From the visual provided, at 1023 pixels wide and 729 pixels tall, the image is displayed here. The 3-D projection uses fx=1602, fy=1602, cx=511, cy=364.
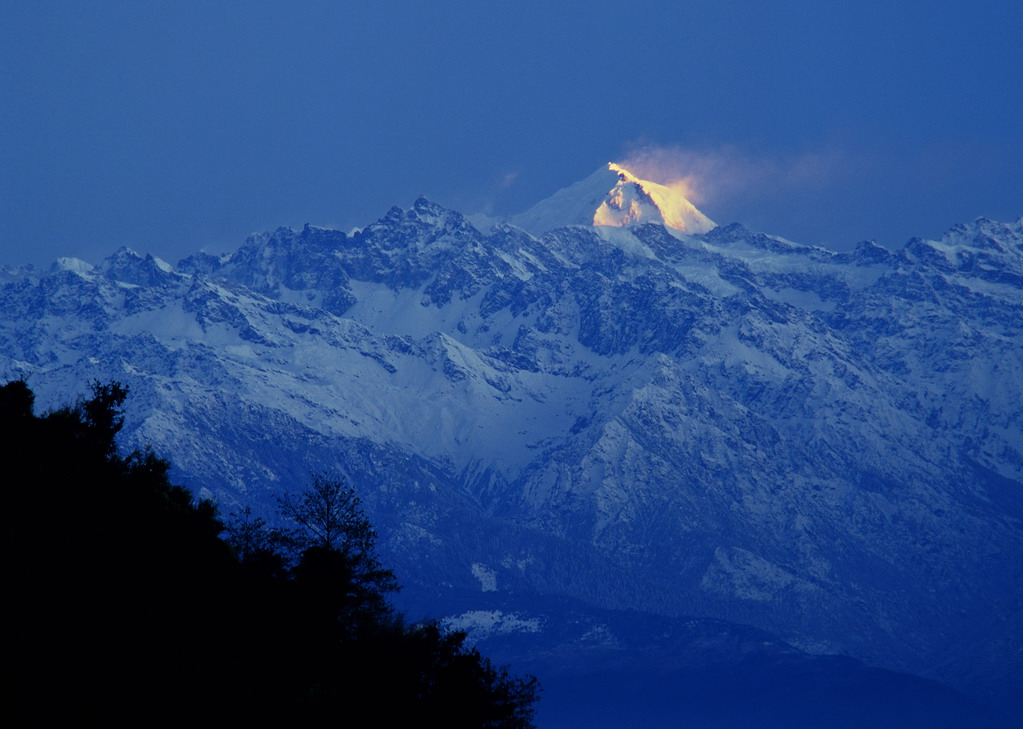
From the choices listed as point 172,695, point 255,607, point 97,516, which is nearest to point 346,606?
point 255,607

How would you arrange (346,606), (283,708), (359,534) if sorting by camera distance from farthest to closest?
(359,534)
(346,606)
(283,708)

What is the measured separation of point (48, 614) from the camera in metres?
64.4

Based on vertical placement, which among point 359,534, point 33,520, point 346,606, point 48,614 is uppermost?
point 359,534

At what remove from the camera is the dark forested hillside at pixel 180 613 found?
208 feet

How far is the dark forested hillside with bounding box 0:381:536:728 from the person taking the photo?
63312 millimetres

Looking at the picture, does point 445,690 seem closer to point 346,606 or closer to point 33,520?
point 346,606

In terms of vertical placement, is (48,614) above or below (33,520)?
below

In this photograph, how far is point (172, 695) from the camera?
64.1m

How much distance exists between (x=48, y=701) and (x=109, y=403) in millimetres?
43160

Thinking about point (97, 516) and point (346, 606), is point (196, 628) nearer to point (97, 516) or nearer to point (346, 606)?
point (97, 516)

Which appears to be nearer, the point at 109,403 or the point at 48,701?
the point at 48,701

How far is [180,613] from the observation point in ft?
236

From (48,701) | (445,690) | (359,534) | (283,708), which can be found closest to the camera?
(48,701)

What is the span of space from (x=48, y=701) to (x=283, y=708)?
12.3m
